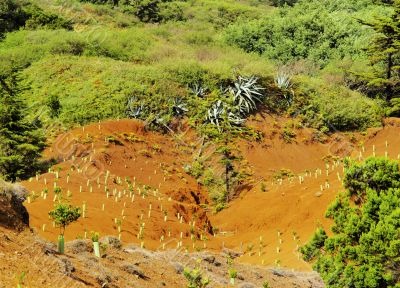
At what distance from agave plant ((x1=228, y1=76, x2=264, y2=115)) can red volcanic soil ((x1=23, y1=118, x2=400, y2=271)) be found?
4.58 feet

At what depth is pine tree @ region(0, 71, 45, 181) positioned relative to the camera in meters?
22.1

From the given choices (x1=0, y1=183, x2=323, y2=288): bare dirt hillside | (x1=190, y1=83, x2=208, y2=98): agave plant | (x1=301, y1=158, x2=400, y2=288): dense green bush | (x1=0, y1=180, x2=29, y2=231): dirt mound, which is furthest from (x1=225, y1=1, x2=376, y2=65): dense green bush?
(x1=0, y1=180, x2=29, y2=231): dirt mound

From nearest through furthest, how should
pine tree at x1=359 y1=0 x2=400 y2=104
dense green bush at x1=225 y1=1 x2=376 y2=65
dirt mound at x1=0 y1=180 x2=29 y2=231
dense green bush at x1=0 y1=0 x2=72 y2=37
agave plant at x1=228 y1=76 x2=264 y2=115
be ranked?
dirt mound at x1=0 y1=180 x2=29 y2=231 < pine tree at x1=359 y1=0 x2=400 y2=104 < agave plant at x1=228 y1=76 x2=264 y2=115 < dense green bush at x1=0 y1=0 x2=72 y2=37 < dense green bush at x1=225 y1=1 x2=376 y2=65

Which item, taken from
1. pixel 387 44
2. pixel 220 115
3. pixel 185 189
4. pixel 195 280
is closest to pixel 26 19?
pixel 220 115

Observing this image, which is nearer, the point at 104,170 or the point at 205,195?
the point at 104,170

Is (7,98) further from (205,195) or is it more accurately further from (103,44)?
(103,44)

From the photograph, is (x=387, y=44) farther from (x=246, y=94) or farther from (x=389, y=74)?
(x=246, y=94)

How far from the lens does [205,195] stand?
84.8 ft

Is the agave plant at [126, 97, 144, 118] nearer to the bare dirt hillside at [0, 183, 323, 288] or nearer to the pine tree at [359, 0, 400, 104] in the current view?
the pine tree at [359, 0, 400, 104]

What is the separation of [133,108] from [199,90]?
4547 mm

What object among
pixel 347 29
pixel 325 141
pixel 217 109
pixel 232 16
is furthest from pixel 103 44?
pixel 232 16

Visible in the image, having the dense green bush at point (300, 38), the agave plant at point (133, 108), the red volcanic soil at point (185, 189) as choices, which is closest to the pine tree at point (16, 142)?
the red volcanic soil at point (185, 189)

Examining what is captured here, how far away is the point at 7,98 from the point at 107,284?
16194 millimetres

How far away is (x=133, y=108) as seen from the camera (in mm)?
30266
